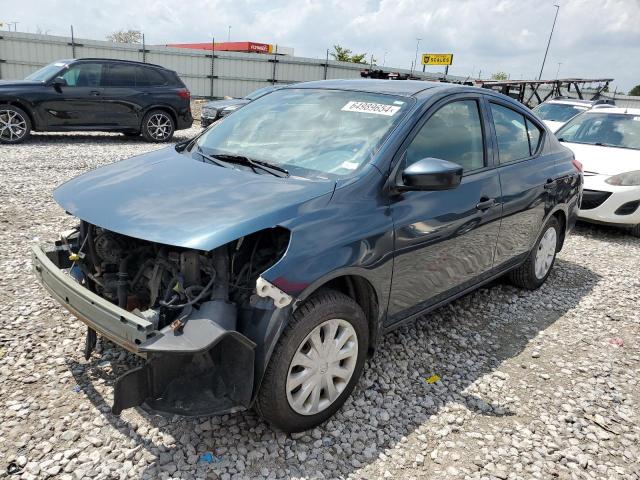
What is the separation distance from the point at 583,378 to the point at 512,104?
86.0 inches

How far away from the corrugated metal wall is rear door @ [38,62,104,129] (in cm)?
969

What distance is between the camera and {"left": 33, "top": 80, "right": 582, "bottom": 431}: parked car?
236 centimetres

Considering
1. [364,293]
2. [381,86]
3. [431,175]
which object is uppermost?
[381,86]

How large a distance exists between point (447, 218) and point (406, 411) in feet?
3.90

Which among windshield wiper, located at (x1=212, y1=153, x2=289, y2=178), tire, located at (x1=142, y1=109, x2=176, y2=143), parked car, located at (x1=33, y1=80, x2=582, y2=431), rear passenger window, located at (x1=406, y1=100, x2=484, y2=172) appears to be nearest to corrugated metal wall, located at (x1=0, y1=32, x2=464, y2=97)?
tire, located at (x1=142, y1=109, x2=176, y2=143)

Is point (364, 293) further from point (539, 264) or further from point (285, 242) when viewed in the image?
point (539, 264)

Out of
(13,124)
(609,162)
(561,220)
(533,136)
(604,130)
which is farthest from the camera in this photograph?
(13,124)

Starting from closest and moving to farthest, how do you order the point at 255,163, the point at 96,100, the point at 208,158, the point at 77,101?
the point at 255,163
the point at 208,158
the point at 77,101
the point at 96,100

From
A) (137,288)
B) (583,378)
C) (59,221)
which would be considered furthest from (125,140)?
(583,378)

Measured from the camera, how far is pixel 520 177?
13.4 ft

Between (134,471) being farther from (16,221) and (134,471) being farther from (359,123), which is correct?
(16,221)

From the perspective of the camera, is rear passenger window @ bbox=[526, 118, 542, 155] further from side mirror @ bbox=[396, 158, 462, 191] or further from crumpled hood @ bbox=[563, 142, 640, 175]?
crumpled hood @ bbox=[563, 142, 640, 175]

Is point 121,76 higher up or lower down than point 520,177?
higher up

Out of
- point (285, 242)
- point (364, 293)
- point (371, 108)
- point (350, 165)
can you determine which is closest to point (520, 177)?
point (371, 108)
